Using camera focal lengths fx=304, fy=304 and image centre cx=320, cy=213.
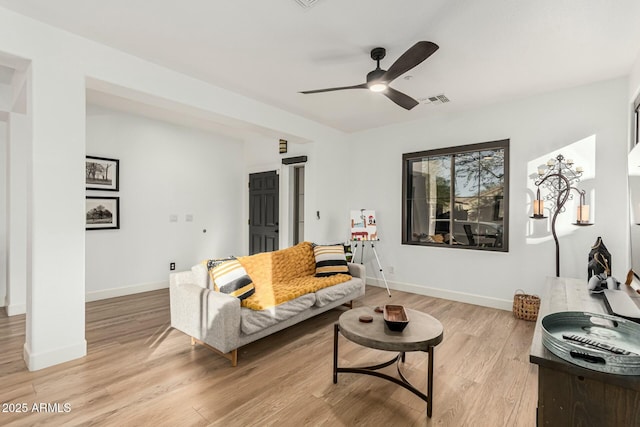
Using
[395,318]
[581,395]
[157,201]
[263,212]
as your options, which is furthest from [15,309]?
[581,395]

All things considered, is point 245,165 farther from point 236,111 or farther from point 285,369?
point 285,369

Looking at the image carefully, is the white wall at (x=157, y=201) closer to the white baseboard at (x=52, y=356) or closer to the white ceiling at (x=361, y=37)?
the white baseboard at (x=52, y=356)

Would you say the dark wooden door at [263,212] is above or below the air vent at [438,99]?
below

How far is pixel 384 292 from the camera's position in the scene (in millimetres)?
5055

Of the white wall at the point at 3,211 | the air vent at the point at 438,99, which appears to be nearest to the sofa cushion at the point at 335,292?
the air vent at the point at 438,99

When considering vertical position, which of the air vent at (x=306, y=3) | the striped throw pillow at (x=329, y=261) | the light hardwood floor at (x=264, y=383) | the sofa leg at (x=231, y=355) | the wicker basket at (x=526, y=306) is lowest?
the light hardwood floor at (x=264, y=383)

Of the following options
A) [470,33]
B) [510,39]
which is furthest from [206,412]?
[510,39]

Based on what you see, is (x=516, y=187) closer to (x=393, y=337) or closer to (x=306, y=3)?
(x=393, y=337)

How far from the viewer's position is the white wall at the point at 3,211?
4011mm

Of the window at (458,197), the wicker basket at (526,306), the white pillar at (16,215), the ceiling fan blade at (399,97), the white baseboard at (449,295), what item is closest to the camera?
the ceiling fan blade at (399,97)

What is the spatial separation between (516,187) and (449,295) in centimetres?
182

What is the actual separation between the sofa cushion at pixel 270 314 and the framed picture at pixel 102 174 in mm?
3325

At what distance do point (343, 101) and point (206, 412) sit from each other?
3.74m

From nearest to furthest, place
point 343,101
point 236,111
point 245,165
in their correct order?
point 236,111 < point 343,101 < point 245,165
